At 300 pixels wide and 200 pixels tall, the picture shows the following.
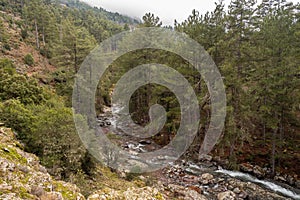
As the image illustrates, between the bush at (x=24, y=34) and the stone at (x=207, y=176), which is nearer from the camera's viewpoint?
the stone at (x=207, y=176)

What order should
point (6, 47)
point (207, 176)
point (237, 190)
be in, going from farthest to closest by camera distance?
point (6, 47) < point (207, 176) < point (237, 190)

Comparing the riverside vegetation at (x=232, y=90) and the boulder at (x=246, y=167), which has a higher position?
the riverside vegetation at (x=232, y=90)

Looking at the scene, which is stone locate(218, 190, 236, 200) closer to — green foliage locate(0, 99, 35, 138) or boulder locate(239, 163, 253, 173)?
boulder locate(239, 163, 253, 173)

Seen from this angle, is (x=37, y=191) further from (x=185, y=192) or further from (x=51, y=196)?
(x=185, y=192)

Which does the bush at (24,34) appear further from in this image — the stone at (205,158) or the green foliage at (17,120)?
the stone at (205,158)

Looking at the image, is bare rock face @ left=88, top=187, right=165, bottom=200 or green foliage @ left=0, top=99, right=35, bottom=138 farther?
green foliage @ left=0, top=99, right=35, bottom=138

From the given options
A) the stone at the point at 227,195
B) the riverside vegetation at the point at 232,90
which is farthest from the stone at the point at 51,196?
the stone at the point at 227,195

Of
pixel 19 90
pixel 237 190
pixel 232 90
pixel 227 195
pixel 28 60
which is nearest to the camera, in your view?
pixel 19 90

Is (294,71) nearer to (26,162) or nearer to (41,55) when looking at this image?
Result: (26,162)

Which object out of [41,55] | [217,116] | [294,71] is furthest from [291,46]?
[41,55]

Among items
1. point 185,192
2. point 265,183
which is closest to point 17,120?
point 185,192

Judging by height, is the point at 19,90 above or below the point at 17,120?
above

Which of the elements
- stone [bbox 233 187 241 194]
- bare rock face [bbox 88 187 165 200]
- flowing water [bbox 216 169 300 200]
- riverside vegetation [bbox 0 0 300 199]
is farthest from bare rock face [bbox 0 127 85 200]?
flowing water [bbox 216 169 300 200]

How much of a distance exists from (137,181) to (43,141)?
5.95m
